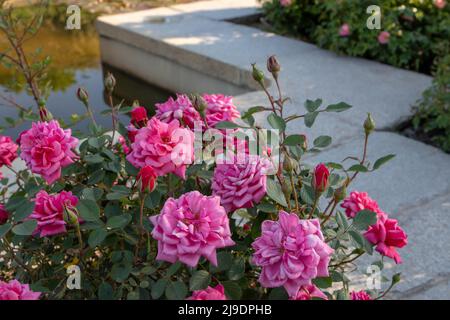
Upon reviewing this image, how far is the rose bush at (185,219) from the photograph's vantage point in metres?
1.30

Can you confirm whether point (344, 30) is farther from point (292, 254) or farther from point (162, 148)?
point (292, 254)

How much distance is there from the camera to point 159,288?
53.7 inches

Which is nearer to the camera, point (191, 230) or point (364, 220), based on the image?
point (191, 230)

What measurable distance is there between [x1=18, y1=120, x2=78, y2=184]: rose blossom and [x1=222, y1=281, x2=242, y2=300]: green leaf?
46cm

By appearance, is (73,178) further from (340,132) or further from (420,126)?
(420,126)

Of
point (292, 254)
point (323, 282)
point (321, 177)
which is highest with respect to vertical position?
point (321, 177)

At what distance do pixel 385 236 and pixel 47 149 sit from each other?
0.77 meters

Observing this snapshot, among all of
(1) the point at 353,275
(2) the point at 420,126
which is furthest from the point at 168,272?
(2) the point at 420,126

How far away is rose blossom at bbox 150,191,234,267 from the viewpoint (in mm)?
1272

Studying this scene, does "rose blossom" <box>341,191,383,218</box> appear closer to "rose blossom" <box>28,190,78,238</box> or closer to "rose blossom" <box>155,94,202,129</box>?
"rose blossom" <box>155,94,202,129</box>

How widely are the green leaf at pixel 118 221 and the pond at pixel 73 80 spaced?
9.72ft

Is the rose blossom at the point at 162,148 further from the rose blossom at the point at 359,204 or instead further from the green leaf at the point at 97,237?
the rose blossom at the point at 359,204

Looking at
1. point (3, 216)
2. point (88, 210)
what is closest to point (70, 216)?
point (88, 210)

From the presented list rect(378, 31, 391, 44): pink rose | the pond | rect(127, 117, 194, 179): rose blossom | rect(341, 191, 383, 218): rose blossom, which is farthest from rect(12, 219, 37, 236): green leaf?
rect(378, 31, 391, 44): pink rose
